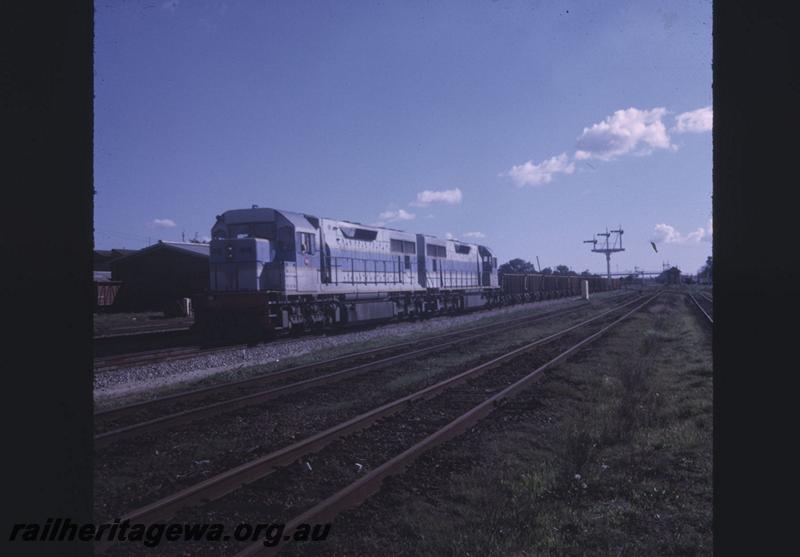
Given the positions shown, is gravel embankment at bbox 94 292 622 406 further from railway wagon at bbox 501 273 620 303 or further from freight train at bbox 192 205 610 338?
railway wagon at bbox 501 273 620 303

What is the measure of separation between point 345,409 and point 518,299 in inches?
1745

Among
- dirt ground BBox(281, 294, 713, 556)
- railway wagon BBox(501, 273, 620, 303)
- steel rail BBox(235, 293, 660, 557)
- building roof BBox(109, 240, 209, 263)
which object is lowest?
dirt ground BBox(281, 294, 713, 556)

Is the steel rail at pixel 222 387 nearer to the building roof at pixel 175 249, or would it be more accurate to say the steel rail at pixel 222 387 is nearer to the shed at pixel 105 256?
the building roof at pixel 175 249

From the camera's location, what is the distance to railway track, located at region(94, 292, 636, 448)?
849 cm

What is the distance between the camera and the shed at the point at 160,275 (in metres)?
43.6

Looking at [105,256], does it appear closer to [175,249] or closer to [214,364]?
[175,249]

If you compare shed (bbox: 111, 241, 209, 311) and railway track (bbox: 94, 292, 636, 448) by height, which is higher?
shed (bbox: 111, 241, 209, 311)

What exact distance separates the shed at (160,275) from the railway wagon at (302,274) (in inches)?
797

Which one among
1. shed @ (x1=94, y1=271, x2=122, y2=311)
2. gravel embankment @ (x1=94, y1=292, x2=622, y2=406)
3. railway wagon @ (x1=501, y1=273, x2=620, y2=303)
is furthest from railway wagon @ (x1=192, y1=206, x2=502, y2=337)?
shed @ (x1=94, y1=271, x2=122, y2=311)

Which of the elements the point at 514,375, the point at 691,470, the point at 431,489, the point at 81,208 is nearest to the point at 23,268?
the point at 81,208

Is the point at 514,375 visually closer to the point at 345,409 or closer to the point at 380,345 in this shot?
the point at 345,409

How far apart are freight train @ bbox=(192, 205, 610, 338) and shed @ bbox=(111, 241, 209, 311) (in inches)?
788

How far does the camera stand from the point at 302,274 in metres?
21.1

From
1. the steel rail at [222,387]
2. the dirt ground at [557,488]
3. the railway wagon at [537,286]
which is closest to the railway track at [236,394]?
the steel rail at [222,387]
